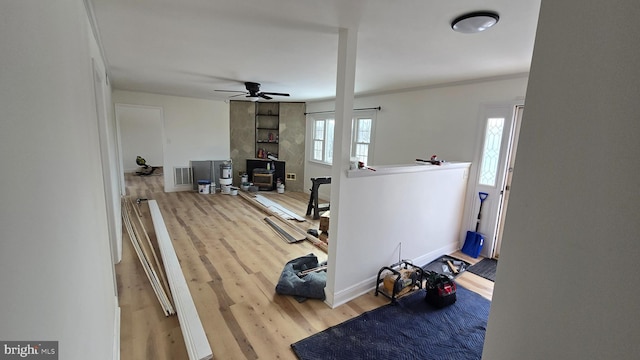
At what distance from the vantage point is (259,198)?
610 cm

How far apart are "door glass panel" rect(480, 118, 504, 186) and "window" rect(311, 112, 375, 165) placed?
194 cm

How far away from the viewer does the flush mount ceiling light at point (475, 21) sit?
169cm

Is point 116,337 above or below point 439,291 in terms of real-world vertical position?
below

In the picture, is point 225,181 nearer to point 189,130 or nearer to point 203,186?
point 203,186

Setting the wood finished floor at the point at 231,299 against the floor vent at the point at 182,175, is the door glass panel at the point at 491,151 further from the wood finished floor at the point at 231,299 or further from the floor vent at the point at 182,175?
the floor vent at the point at 182,175

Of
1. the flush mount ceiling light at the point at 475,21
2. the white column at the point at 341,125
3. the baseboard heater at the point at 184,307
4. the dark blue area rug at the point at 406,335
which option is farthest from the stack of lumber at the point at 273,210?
the flush mount ceiling light at the point at 475,21

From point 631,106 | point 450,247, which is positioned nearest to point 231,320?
point 631,106

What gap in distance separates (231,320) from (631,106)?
2564mm

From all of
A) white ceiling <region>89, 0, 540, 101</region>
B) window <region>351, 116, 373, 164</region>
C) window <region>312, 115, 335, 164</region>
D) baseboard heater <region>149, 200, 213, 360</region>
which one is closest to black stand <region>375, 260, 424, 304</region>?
baseboard heater <region>149, 200, 213, 360</region>

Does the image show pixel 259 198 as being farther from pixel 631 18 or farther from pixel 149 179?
pixel 631 18

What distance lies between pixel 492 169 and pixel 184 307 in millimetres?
3899

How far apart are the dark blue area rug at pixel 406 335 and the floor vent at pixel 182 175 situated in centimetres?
589

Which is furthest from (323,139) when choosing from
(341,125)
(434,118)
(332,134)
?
(341,125)

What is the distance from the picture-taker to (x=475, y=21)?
1743 millimetres
